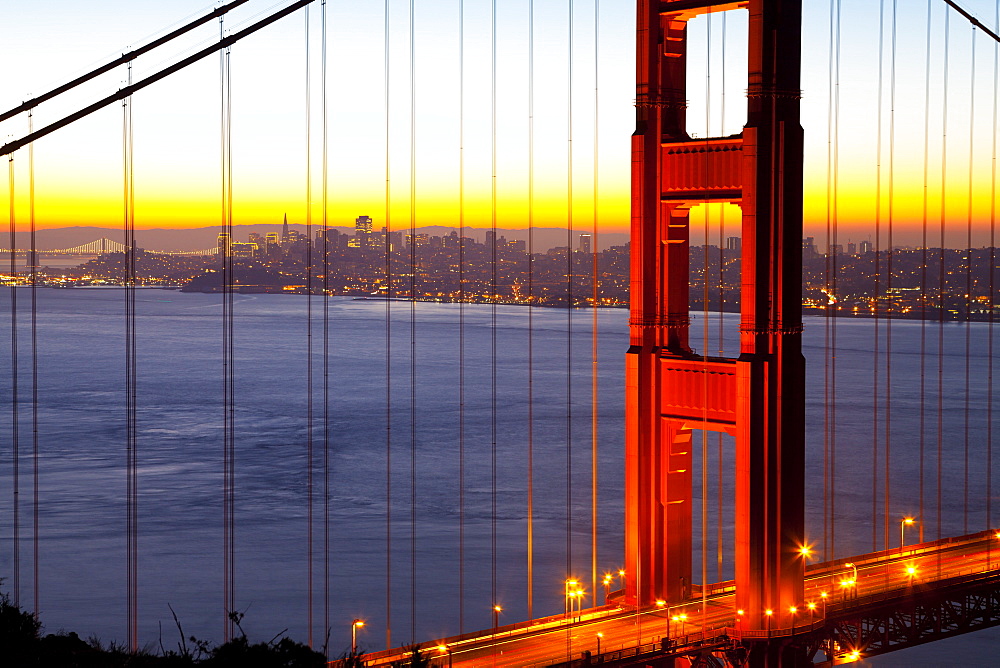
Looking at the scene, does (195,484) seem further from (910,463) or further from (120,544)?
(910,463)

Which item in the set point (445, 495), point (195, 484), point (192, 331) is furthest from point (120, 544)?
point (192, 331)

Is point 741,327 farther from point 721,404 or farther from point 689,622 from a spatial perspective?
point 689,622

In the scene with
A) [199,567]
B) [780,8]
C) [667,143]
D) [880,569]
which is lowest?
[199,567]

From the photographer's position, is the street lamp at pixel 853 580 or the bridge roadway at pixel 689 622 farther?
the street lamp at pixel 853 580

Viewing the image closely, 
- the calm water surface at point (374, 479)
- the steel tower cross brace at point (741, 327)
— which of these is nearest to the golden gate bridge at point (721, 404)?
the steel tower cross brace at point (741, 327)

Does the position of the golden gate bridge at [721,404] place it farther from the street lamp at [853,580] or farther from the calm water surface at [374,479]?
the calm water surface at [374,479]

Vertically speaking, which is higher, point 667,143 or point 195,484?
point 667,143
